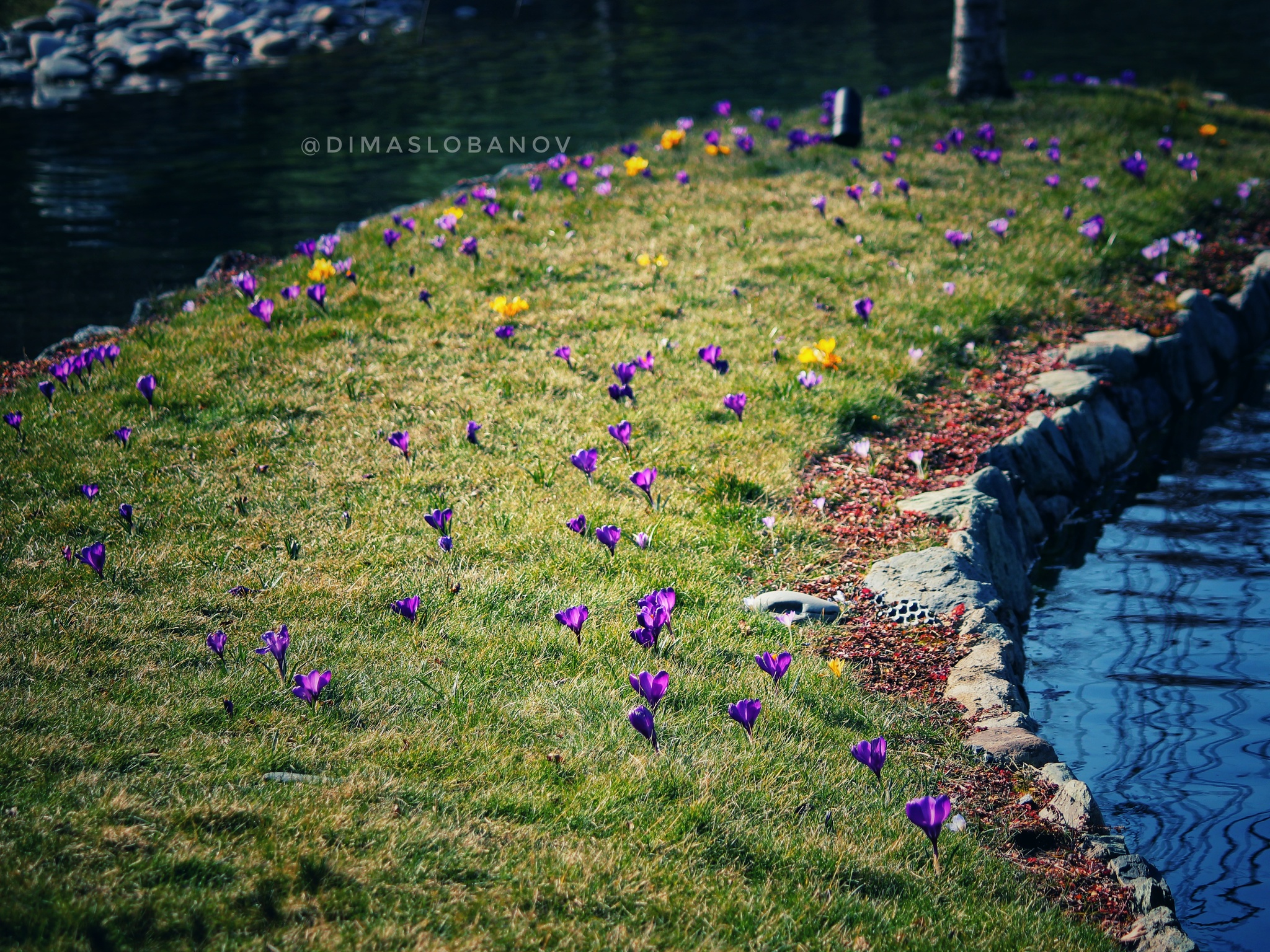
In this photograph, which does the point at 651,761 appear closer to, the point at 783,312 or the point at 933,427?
the point at 933,427

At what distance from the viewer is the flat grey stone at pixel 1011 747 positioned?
4.11m

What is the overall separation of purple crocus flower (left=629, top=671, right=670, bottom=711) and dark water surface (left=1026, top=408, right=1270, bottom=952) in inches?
81.6

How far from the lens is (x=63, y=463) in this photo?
5.62 metres

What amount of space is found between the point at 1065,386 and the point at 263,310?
582cm

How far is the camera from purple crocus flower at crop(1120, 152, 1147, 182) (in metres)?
10.6

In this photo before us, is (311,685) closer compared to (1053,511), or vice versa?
(311,685)

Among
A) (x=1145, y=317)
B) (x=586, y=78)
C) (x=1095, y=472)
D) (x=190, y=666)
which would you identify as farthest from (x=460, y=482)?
(x=586, y=78)

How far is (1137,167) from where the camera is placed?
34.8ft

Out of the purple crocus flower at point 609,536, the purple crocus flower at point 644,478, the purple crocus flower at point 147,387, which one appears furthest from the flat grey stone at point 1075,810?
the purple crocus flower at point 147,387

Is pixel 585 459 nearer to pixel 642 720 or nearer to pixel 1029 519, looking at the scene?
pixel 642 720

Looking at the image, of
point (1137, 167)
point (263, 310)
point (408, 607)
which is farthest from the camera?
point (1137, 167)

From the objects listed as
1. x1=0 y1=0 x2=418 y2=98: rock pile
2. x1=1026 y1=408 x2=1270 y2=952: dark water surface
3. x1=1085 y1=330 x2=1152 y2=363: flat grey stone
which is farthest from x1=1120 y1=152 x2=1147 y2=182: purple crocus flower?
x1=0 y1=0 x2=418 y2=98: rock pile

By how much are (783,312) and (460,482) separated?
130 inches

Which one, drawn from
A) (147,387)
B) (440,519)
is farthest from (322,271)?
(440,519)
